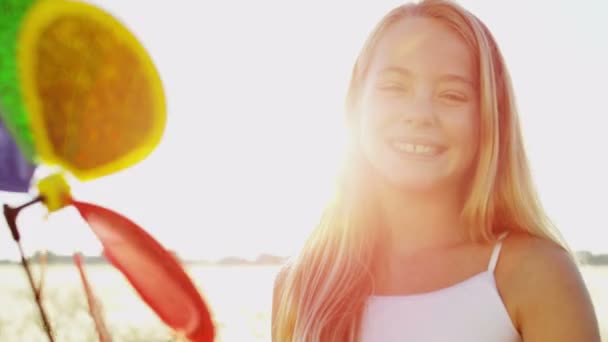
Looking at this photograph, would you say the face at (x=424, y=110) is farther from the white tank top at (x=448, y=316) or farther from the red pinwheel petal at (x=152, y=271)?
the red pinwheel petal at (x=152, y=271)

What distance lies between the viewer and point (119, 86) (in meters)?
0.89

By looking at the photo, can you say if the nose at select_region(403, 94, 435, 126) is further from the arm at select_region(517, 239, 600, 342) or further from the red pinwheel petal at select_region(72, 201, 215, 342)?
the red pinwheel petal at select_region(72, 201, 215, 342)

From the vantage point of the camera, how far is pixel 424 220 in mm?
1479

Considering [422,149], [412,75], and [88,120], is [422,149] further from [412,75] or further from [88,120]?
[88,120]

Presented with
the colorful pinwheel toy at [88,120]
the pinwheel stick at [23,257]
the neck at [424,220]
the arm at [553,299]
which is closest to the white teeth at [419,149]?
the neck at [424,220]

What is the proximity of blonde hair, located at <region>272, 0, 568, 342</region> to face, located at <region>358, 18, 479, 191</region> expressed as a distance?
0.03m

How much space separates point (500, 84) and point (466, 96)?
0.29 feet

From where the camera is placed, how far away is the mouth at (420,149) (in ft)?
4.43

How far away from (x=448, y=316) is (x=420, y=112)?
0.36 meters

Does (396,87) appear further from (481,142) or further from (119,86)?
(119,86)

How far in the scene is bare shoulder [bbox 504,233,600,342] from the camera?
1.24 meters

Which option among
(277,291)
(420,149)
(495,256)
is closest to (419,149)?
(420,149)

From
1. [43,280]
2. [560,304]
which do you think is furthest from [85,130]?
[560,304]

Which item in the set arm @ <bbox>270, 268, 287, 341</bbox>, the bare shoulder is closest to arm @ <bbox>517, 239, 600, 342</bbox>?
the bare shoulder
